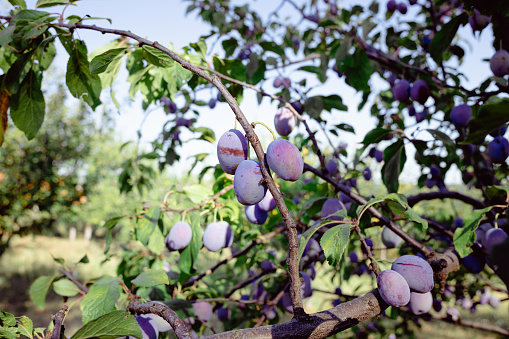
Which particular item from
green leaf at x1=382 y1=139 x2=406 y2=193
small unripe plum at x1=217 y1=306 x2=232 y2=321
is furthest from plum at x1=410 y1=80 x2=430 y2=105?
small unripe plum at x1=217 y1=306 x2=232 y2=321

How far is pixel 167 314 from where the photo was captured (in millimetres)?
520

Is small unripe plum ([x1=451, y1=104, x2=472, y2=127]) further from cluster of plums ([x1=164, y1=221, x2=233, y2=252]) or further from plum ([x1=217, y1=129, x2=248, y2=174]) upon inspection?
plum ([x1=217, y1=129, x2=248, y2=174])

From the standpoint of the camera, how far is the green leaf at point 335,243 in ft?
2.02

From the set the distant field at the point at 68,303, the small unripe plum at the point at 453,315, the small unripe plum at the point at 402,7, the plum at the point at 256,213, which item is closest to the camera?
the plum at the point at 256,213

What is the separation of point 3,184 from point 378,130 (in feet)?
22.9

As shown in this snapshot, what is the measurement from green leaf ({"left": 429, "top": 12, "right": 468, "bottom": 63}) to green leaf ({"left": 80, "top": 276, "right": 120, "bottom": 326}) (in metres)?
1.43

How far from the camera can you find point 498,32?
50.5 inches

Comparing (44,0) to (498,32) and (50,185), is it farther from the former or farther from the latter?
(50,185)

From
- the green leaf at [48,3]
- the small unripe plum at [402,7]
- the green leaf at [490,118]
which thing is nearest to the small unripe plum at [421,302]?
the green leaf at [490,118]

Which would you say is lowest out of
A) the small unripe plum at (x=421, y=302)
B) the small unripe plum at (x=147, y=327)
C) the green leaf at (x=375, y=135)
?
the small unripe plum at (x=421, y=302)

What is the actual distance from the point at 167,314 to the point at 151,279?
381 millimetres

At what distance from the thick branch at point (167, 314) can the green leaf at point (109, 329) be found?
0.13ft

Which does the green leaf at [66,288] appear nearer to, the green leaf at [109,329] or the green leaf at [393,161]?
the green leaf at [109,329]

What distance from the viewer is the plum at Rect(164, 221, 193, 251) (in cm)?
113
